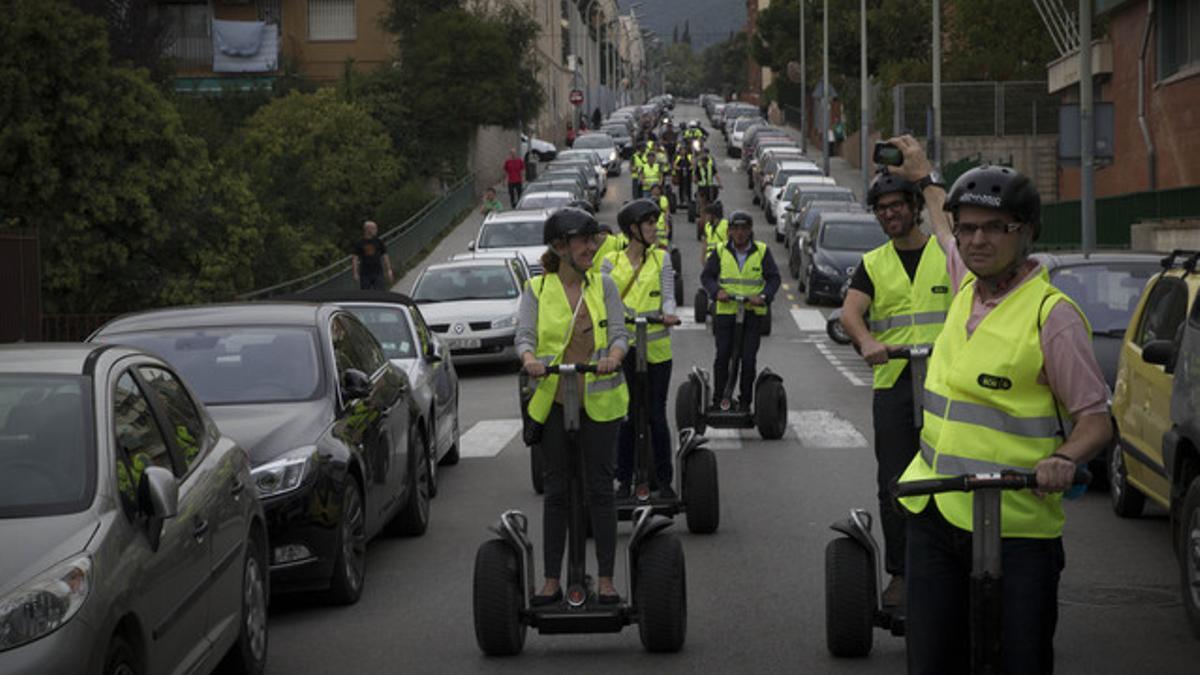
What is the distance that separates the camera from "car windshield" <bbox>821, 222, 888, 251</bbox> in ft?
113

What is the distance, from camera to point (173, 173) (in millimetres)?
36312

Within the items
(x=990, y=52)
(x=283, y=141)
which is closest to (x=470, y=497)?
(x=283, y=141)

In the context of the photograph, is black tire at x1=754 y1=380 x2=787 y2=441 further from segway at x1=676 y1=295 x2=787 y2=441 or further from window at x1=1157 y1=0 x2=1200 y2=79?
window at x1=1157 y1=0 x2=1200 y2=79

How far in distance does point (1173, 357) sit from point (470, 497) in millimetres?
5345

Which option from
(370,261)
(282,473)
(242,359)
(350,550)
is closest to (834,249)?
(370,261)

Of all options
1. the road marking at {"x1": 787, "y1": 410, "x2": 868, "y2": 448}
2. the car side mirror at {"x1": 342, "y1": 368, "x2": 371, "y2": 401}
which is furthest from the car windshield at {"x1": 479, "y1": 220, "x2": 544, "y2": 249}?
the car side mirror at {"x1": 342, "y1": 368, "x2": 371, "y2": 401}

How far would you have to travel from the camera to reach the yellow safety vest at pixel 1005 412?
562 centimetres

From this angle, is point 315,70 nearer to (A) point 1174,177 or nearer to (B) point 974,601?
(A) point 1174,177

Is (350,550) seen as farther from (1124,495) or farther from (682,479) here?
(1124,495)

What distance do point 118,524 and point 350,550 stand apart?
3.77 metres

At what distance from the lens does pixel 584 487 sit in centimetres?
887

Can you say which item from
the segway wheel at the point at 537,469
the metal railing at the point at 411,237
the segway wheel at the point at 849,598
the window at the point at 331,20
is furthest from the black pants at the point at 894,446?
the window at the point at 331,20

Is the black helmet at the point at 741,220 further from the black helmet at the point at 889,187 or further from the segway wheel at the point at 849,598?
the segway wheel at the point at 849,598

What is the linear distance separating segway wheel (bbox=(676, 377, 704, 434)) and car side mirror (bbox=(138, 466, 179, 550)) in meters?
7.75
